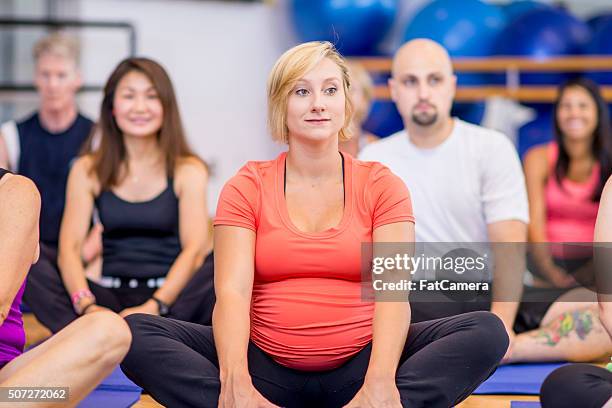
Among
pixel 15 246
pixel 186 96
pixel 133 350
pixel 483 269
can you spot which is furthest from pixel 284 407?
pixel 186 96

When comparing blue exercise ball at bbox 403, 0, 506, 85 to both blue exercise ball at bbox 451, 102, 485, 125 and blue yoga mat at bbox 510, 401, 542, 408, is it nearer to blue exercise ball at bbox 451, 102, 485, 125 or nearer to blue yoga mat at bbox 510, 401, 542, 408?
blue exercise ball at bbox 451, 102, 485, 125


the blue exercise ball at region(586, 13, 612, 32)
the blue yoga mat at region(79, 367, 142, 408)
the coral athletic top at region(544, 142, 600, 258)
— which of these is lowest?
the blue yoga mat at region(79, 367, 142, 408)

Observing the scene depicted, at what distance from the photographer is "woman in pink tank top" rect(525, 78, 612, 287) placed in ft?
12.3

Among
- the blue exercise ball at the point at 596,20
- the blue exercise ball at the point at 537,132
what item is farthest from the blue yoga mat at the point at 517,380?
the blue exercise ball at the point at 596,20

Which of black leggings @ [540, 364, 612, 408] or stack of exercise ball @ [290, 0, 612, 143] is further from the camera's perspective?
stack of exercise ball @ [290, 0, 612, 143]

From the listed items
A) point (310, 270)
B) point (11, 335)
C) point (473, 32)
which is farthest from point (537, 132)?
point (11, 335)

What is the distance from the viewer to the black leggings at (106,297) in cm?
305

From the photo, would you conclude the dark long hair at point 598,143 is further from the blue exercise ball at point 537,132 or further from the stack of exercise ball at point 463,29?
the stack of exercise ball at point 463,29

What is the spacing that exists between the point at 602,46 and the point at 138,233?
298 centimetres

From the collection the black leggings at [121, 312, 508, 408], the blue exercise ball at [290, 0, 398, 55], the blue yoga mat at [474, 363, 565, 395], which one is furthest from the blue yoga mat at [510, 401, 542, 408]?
the blue exercise ball at [290, 0, 398, 55]

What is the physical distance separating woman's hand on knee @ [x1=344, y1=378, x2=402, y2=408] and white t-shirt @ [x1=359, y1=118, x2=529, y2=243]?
111 centimetres

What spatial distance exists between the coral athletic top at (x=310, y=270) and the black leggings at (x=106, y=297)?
0.87 meters

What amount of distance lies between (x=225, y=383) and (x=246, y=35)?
3.77 meters

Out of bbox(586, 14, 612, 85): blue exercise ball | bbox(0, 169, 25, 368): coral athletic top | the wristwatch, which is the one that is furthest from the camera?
bbox(586, 14, 612, 85): blue exercise ball
